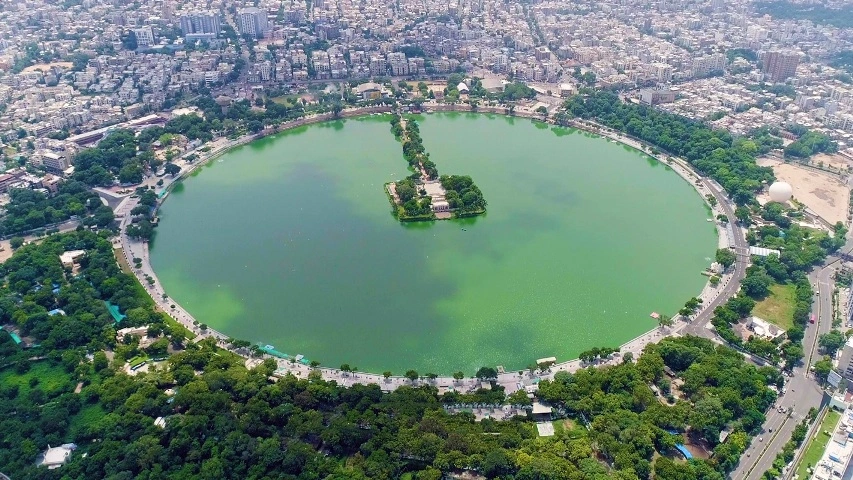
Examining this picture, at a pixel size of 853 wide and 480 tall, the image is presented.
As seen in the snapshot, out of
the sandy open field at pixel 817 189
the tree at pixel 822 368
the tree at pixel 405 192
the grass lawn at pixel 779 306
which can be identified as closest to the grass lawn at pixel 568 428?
the tree at pixel 822 368

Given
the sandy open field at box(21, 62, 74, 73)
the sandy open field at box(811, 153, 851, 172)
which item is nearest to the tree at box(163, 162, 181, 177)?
the sandy open field at box(21, 62, 74, 73)

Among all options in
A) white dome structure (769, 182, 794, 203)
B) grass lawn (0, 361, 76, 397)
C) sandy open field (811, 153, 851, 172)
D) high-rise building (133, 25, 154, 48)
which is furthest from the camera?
high-rise building (133, 25, 154, 48)

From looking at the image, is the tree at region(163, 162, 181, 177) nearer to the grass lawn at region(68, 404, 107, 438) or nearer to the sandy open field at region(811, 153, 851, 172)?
the grass lawn at region(68, 404, 107, 438)

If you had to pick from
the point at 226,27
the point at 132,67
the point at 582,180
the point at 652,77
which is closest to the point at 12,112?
the point at 132,67

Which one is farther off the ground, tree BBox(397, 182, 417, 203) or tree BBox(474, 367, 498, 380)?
tree BBox(397, 182, 417, 203)

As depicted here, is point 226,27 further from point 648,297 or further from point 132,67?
point 648,297

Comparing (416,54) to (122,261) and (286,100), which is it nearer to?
(286,100)

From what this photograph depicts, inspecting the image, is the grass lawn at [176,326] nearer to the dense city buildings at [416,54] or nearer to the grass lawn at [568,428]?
the grass lawn at [568,428]
